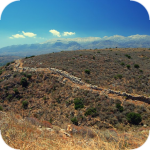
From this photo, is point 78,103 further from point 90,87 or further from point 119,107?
point 119,107

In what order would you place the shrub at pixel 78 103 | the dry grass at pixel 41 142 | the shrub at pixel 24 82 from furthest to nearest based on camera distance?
→ the shrub at pixel 24 82
the shrub at pixel 78 103
the dry grass at pixel 41 142

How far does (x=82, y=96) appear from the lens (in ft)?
45.1

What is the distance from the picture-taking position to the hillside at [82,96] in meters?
9.98

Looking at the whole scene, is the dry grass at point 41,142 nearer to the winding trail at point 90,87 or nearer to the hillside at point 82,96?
the hillside at point 82,96

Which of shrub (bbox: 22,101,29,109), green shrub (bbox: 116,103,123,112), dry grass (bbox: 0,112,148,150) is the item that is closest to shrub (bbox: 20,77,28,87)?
shrub (bbox: 22,101,29,109)

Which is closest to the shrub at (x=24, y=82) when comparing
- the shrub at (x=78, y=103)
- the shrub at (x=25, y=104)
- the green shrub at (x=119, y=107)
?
the shrub at (x=25, y=104)

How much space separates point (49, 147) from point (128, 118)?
9284mm

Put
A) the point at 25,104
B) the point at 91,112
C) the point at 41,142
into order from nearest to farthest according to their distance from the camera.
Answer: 1. the point at 41,142
2. the point at 91,112
3. the point at 25,104

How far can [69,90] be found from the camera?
1541 cm

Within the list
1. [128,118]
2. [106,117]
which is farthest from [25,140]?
[128,118]

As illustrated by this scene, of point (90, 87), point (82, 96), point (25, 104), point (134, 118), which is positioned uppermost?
point (90, 87)

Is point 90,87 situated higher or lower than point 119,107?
higher

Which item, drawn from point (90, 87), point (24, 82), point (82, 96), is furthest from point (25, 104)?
point (90, 87)

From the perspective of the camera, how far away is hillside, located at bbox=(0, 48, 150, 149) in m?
9.98
